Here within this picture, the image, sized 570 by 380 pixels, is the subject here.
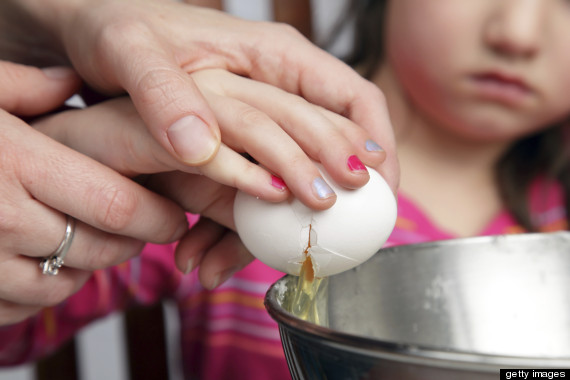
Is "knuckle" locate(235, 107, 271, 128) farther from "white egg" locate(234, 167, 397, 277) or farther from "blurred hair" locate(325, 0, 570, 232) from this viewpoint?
"blurred hair" locate(325, 0, 570, 232)

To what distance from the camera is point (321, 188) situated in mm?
358

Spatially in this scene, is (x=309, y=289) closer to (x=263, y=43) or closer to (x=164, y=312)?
(x=263, y=43)

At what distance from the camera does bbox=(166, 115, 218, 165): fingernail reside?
344 mm

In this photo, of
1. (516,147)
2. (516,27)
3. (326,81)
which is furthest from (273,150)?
(516,147)

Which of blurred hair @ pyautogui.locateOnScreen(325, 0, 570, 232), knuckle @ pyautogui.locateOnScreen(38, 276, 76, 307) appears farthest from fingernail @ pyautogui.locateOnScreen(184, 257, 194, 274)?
blurred hair @ pyautogui.locateOnScreen(325, 0, 570, 232)

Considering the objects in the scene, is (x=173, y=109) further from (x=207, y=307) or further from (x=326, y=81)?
(x=207, y=307)

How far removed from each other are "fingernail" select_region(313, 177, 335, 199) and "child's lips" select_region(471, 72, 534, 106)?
48 centimetres

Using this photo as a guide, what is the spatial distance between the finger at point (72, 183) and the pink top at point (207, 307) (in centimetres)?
47

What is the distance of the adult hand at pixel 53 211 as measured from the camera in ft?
1.34

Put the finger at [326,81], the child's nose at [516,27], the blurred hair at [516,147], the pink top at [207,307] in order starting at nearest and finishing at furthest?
the finger at [326,81]
the child's nose at [516,27]
the pink top at [207,307]
the blurred hair at [516,147]

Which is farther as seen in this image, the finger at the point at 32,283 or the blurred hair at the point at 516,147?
the blurred hair at the point at 516,147

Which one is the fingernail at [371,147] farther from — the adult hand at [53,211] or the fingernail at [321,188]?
the adult hand at [53,211]

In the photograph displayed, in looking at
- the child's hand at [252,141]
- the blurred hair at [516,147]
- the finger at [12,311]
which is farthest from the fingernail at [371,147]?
the blurred hair at [516,147]

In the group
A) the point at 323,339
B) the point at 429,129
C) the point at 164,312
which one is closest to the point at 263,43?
the point at 323,339
